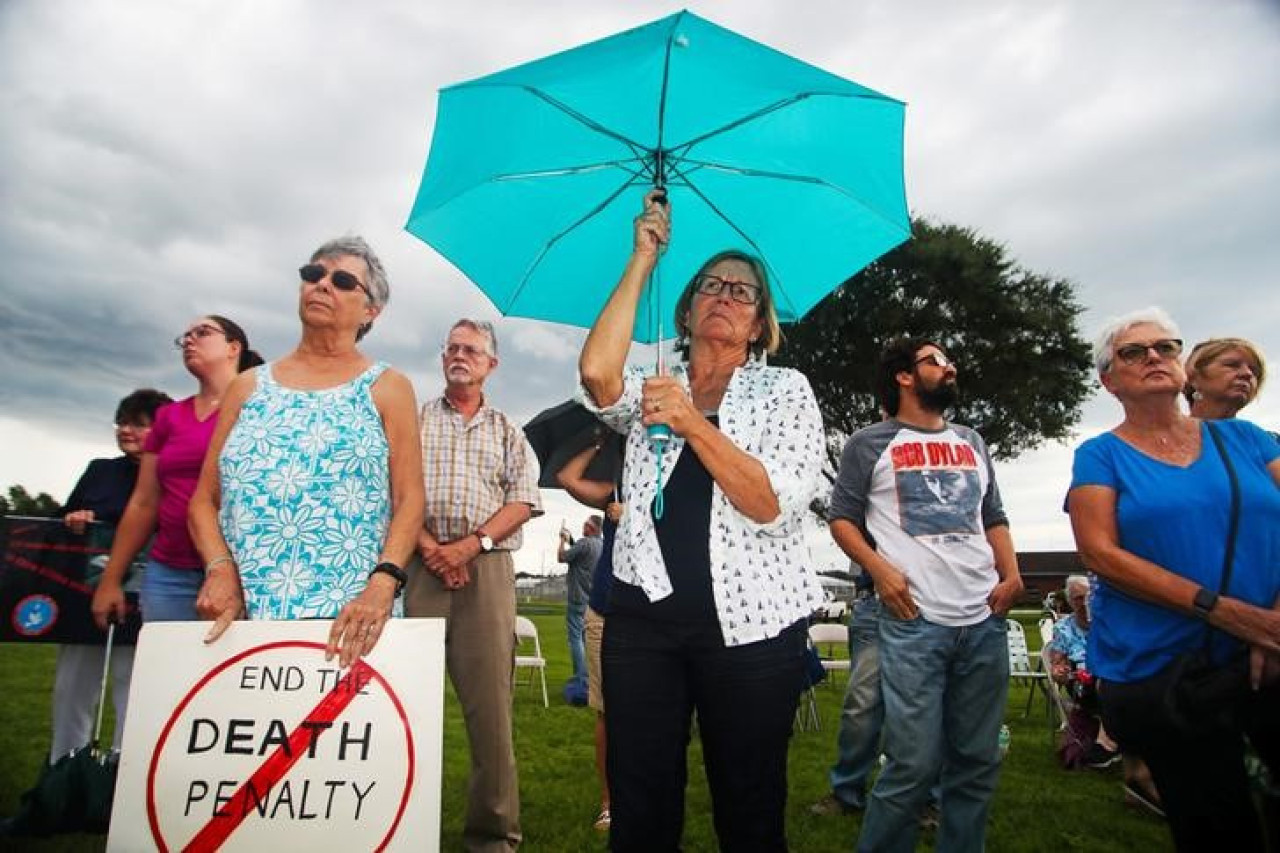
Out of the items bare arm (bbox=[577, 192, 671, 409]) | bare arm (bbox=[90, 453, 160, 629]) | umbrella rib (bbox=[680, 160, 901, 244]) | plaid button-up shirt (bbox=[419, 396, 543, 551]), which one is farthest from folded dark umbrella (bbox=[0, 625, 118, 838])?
umbrella rib (bbox=[680, 160, 901, 244])

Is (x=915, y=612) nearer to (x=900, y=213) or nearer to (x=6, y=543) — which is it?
(x=900, y=213)

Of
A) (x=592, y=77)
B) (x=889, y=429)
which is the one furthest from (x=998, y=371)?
(x=592, y=77)

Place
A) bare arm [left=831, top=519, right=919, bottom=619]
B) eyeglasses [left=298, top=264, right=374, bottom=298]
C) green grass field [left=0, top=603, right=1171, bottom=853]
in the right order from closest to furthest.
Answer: eyeglasses [left=298, top=264, right=374, bottom=298] → bare arm [left=831, top=519, right=919, bottom=619] → green grass field [left=0, top=603, right=1171, bottom=853]

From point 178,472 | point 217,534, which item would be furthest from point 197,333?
point 217,534

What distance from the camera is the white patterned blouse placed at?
2074 millimetres

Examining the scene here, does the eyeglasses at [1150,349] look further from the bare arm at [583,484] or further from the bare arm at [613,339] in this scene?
the bare arm at [583,484]

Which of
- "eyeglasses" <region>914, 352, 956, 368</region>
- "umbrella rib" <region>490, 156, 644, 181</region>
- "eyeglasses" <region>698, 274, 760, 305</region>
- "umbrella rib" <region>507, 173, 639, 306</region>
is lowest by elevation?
"eyeglasses" <region>698, 274, 760, 305</region>

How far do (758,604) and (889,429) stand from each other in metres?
1.73

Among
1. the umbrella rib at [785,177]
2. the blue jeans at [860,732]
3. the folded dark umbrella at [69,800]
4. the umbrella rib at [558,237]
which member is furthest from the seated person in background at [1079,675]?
the folded dark umbrella at [69,800]

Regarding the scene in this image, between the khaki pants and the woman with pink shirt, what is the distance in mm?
987

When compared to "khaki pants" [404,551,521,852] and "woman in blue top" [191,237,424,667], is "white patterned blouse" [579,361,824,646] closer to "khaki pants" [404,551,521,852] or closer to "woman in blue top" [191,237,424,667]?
"woman in blue top" [191,237,424,667]

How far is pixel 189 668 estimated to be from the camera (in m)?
2.08

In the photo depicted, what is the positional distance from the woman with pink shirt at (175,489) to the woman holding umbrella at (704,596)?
2.31 m

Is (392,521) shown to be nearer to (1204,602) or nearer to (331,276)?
(331,276)
